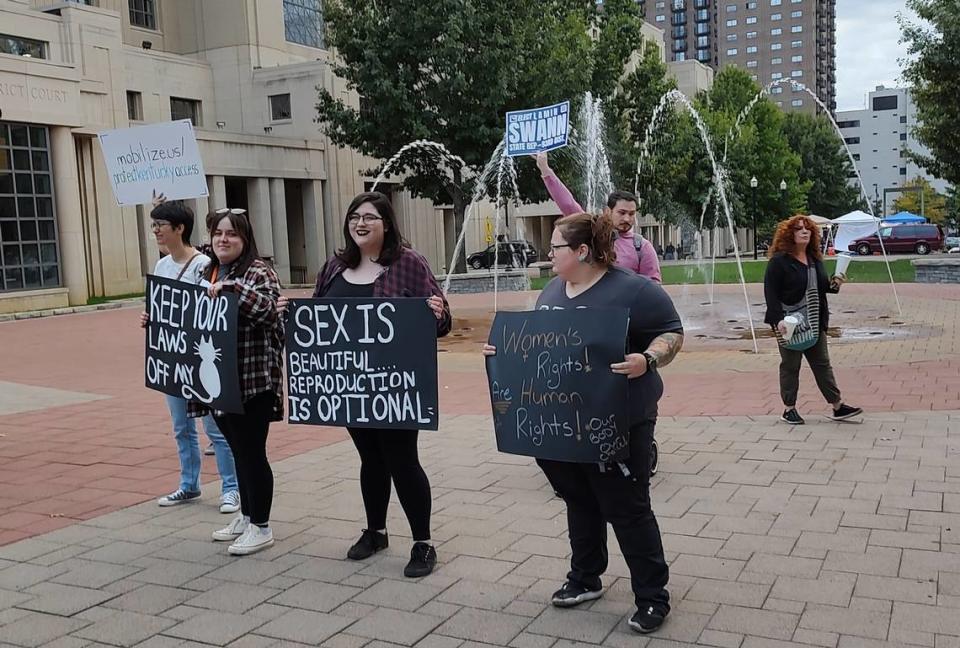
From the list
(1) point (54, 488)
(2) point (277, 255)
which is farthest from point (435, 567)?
(2) point (277, 255)

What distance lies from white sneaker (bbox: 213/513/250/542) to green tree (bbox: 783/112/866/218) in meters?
73.9

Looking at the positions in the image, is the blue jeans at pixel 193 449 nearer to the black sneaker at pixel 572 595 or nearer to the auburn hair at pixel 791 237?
the black sneaker at pixel 572 595

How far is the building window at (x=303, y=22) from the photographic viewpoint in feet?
139

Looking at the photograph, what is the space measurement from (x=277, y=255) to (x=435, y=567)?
33.5m

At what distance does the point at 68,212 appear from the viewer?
25.6 m

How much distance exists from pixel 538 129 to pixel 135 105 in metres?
31.0

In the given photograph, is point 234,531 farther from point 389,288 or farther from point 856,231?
point 856,231

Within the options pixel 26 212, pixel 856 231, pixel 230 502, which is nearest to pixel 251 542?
pixel 230 502

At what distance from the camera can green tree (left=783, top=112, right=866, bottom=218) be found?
73.2 meters

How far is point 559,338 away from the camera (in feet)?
12.2


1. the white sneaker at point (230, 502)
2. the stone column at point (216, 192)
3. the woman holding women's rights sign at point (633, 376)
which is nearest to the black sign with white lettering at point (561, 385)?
the woman holding women's rights sign at point (633, 376)

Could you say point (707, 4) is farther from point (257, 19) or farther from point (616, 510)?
point (616, 510)

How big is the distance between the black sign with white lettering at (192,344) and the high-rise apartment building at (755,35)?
16208cm

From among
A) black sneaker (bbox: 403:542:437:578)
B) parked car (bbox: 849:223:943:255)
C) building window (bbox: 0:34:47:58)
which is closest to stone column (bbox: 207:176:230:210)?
building window (bbox: 0:34:47:58)
